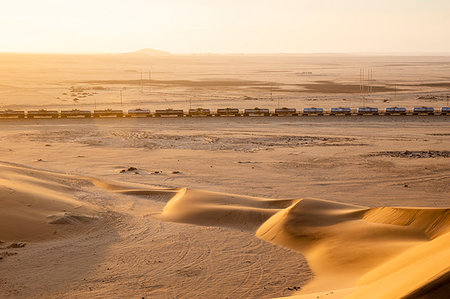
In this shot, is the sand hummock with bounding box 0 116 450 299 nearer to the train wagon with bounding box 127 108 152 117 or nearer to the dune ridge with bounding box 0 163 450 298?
the dune ridge with bounding box 0 163 450 298

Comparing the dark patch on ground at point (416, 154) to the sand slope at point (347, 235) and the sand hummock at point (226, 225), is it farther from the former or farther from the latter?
the sand slope at point (347, 235)

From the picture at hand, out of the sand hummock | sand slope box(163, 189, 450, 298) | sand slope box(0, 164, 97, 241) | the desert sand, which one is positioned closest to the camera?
sand slope box(163, 189, 450, 298)

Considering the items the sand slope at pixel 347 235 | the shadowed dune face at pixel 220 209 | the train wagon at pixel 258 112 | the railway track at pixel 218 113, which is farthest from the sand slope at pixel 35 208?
the train wagon at pixel 258 112

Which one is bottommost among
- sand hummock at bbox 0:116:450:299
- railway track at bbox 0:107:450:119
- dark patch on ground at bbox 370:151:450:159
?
sand hummock at bbox 0:116:450:299

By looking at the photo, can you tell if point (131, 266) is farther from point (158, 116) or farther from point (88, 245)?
point (158, 116)

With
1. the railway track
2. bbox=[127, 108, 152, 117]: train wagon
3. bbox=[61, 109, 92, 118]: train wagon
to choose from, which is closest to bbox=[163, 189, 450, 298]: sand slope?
the railway track

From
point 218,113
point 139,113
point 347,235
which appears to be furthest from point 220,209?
point 139,113

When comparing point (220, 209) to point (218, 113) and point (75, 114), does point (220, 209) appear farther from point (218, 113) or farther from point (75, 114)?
point (75, 114)

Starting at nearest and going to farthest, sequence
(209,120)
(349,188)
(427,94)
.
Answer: (349,188), (209,120), (427,94)

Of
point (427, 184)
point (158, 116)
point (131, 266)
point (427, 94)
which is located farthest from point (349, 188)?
point (427, 94)
